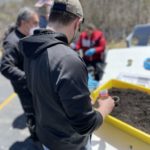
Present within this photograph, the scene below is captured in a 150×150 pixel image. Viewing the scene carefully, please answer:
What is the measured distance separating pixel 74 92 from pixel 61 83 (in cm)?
8

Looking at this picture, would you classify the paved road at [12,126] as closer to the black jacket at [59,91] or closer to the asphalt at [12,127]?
the asphalt at [12,127]

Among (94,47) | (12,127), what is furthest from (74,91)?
(94,47)

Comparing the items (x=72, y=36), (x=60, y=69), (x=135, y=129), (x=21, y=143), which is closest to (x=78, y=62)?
(x=60, y=69)

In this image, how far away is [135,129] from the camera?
2.13 meters

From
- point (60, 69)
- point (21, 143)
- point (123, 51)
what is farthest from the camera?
point (21, 143)

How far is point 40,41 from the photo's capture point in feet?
6.87

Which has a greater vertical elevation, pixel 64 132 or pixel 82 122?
pixel 82 122

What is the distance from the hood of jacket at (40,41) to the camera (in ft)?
6.72

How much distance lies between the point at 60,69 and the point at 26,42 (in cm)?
35

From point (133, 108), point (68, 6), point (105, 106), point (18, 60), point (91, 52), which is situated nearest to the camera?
point (68, 6)

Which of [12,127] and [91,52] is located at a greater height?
[91,52]

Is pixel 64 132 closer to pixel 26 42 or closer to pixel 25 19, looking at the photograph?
pixel 26 42

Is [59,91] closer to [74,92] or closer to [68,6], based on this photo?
[74,92]

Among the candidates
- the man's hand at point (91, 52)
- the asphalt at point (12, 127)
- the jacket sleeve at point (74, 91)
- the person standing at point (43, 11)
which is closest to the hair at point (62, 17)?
the jacket sleeve at point (74, 91)
